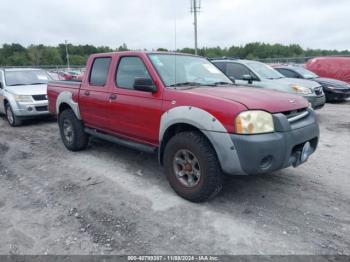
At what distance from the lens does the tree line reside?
4494cm

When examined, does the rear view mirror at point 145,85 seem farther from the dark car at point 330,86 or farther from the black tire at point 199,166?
the dark car at point 330,86

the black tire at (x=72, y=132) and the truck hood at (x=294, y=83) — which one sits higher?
the truck hood at (x=294, y=83)

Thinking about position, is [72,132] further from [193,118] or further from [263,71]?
[263,71]

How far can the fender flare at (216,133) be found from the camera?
3.19 meters

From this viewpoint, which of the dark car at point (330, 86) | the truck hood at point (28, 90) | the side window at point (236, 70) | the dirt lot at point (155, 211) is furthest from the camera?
the dark car at point (330, 86)

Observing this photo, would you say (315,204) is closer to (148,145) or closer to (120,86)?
(148,145)

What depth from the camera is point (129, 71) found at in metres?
4.47

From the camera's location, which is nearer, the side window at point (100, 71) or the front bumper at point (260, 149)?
the front bumper at point (260, 149)

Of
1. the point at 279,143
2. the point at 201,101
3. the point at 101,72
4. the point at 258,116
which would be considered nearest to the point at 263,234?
the point at 279,143

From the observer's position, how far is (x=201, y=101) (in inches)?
135

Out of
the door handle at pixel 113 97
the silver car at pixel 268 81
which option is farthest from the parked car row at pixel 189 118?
the silver car at pixel 268 81

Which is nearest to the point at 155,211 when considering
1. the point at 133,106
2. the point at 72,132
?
the point at 133,106

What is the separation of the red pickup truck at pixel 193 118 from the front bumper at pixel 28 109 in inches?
154

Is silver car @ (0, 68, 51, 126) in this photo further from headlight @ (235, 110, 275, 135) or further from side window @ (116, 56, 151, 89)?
headlight @ (235, 110, 275, 135)
